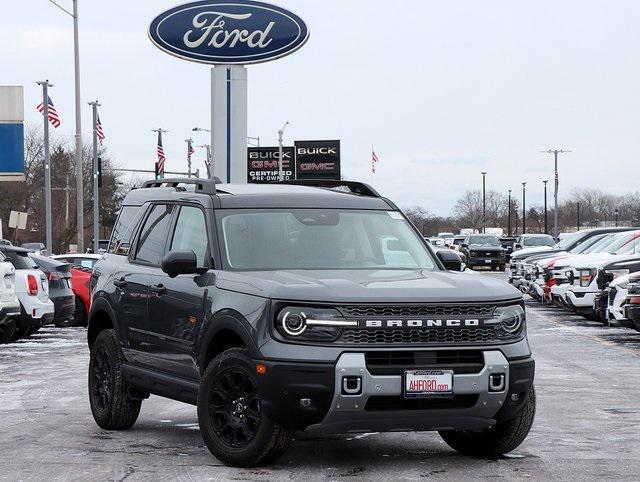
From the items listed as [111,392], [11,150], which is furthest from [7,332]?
[11,150]

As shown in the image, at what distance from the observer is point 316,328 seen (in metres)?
7.77

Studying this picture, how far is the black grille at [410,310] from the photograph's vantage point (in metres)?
7.77

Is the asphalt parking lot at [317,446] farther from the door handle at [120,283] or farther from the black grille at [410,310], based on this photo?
the door handle at [120,283]

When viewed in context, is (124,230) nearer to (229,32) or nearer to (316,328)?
(316,328)

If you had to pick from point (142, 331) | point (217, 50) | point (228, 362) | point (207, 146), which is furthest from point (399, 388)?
point (207, 146)

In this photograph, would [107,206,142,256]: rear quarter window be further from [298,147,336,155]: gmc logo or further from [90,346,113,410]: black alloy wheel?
[298,147,336,155]: gmc logo

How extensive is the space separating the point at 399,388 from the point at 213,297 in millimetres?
1535

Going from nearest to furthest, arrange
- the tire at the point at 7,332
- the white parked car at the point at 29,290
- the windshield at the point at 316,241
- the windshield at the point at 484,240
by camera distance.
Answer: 1. the windshield at the point at 316,241
2. the tire at the point at 7,332
3. the white parked car at the point at 29,290
4. the windshield at the point at 484,240

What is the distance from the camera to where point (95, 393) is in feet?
34.5

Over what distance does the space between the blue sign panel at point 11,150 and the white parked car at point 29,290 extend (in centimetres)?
2522

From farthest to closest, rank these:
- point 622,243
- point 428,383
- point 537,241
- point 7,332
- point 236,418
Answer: point 537,241 → point 622,243 → point 7,332 → point 236,418 → point 428,383

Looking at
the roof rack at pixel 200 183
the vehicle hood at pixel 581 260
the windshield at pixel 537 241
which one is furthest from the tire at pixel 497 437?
the windshield at pixel 537 241

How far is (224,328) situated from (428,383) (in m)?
1.40

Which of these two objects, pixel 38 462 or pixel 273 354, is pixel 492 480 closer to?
pixel 273 354
